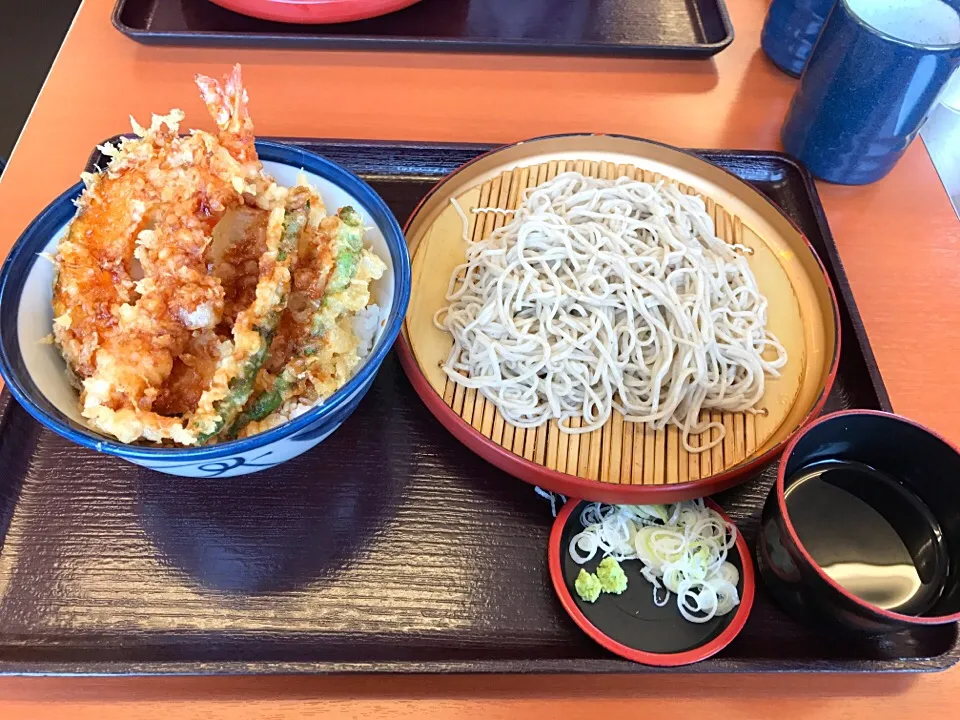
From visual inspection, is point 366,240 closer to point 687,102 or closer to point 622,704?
point 622,704

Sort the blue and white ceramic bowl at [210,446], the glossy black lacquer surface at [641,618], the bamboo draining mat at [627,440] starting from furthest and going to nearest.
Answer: the bamboo draining mat at [627,440]
the glossy black lacquer surface at [641,618]
the blue and white ceramic bowl at [210,446]

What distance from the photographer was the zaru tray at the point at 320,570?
97cm

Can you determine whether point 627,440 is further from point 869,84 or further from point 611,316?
point 869,84

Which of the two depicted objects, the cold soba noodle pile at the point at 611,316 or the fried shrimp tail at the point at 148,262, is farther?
the cold soba noodle pile at the point at 611,316

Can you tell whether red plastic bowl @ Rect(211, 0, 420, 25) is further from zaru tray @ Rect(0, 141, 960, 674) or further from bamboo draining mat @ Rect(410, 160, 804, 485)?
zaru tray @ Rect(0, 141, 960, 674)

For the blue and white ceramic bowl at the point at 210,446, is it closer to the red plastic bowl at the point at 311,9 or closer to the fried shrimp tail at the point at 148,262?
the fried shrimp tail at the point at 148,262

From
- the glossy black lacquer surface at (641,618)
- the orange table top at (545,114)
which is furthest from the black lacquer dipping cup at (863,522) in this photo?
the orange table top at (545,114)

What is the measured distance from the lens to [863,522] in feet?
3.35

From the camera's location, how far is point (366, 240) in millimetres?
1116

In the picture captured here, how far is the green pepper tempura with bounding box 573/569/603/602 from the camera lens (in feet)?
3.32

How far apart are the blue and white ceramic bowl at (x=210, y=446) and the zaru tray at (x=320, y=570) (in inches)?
4.9

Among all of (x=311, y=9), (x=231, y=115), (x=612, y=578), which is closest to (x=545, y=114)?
(x=311, y=9)

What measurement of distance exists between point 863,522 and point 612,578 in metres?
0.38

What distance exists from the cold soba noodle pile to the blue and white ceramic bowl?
0.22 m
